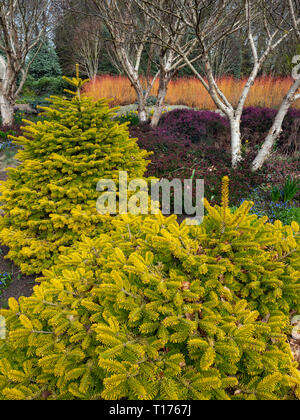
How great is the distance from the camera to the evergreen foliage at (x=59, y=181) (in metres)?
2.64

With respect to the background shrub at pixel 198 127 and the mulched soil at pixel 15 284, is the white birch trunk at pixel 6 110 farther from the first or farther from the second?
the mulched soil at pixel 15 284

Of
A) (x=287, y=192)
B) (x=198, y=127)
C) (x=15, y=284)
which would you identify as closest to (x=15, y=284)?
(x=15, y=284)

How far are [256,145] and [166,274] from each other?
5785 mm

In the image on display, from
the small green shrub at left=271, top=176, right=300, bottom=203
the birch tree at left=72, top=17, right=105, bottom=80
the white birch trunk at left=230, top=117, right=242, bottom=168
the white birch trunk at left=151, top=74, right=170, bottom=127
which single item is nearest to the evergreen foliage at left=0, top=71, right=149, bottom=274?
the small green shrub at left=271, top=176, right=300, bottom=203

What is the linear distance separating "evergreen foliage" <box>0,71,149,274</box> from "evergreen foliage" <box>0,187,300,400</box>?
133 centimetres

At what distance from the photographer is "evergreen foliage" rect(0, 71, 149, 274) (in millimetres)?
2645

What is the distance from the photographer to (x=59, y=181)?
258 cm

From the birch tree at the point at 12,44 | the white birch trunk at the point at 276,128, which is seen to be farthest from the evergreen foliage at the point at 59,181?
the birch tree at the point at 12,44

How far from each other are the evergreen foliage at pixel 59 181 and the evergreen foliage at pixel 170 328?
133 centimetres

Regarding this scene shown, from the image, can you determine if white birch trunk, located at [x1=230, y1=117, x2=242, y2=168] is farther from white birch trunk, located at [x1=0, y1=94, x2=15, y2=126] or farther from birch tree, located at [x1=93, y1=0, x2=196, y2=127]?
white birch trunk, located at [x1=0, y1=94, x2=15, y2=126]

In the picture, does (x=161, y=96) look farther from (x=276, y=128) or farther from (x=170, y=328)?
(x=170, y=328)

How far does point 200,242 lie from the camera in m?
1.42

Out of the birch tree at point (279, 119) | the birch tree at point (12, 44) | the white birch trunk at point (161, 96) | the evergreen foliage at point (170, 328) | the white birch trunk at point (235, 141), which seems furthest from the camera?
the white birch trunk at point (161, 96)
